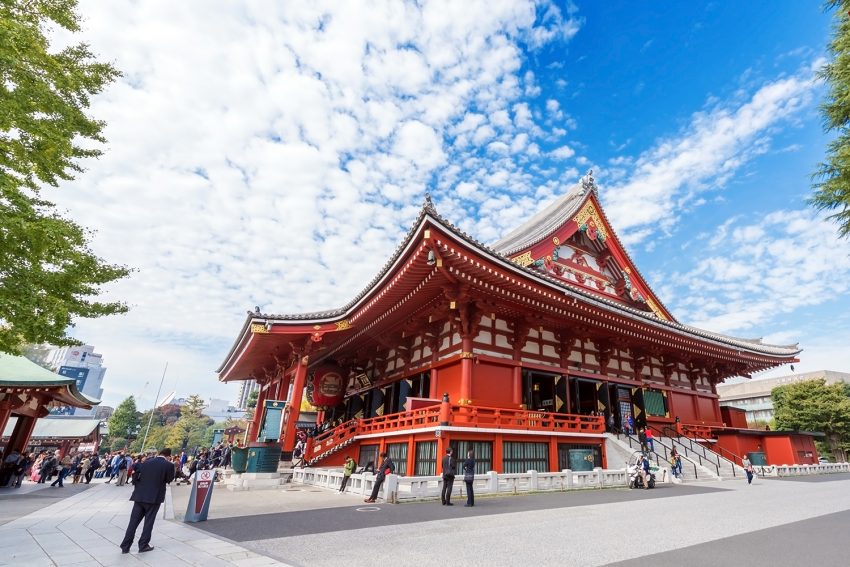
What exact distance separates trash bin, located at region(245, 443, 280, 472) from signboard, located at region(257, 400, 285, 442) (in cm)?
35

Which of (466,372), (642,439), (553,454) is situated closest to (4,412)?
(466,372)

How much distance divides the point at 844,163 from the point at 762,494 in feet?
30.0

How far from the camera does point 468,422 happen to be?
1281cm

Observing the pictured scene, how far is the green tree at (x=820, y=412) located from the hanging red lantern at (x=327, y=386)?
41.9 meters

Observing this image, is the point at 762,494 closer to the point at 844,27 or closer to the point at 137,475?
the point at 844,27

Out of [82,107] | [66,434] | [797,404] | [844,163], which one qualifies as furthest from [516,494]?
[797,404]

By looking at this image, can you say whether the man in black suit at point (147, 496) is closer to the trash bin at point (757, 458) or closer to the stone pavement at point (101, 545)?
the stone pavement at point (101, 545)

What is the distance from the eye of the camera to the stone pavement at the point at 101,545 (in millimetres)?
5242

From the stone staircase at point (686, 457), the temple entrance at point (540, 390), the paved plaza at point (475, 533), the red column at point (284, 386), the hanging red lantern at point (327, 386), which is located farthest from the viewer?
the hanging red lantern at point (327, 386)

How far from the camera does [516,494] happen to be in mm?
11609

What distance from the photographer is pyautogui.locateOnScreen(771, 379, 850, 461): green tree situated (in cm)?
3681

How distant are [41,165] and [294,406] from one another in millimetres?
12296

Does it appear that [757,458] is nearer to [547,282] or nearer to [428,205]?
[547,282]

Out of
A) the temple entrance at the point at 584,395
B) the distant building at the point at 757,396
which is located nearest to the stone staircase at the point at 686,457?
the temple entrance at the point at 584,395
